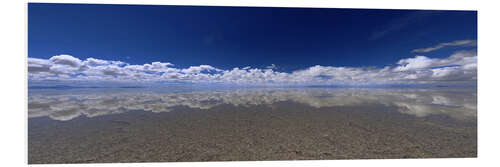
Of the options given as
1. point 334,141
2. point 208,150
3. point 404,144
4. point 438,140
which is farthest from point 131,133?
point 438,140

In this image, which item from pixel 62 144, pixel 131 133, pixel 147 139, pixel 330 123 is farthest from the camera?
pixel 330 123

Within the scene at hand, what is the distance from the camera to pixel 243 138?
436 cm

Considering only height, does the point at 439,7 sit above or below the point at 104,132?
above

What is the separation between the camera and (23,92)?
5141 millimetres

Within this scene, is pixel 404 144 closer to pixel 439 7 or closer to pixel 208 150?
pixel 208 150

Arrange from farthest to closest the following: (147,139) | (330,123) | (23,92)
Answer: (330,123) → (23,92) → (147,139)

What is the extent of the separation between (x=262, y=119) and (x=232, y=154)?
2540 mm

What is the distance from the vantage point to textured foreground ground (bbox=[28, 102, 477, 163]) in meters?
3.69

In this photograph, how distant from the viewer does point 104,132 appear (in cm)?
472

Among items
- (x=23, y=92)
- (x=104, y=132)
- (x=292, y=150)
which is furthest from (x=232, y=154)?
(x=23, y=92)

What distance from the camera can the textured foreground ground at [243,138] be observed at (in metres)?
3.69

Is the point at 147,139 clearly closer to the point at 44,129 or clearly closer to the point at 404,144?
the point at 44,129

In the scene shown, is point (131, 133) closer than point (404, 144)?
No

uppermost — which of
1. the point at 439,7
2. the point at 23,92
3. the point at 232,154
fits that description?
the point at 439,7
